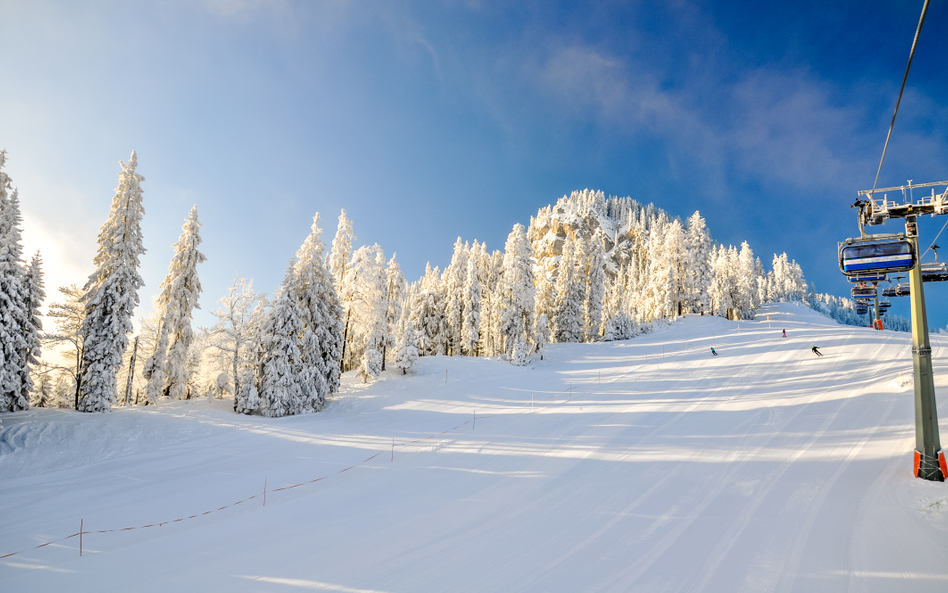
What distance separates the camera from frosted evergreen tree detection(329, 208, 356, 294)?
3697 cm

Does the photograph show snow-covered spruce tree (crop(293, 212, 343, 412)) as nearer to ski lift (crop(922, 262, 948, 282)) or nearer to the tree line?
the tree line

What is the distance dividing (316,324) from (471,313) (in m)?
26.5

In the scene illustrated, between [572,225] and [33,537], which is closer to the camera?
[33,537]

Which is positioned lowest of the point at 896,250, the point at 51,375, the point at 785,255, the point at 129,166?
the point at 51,375

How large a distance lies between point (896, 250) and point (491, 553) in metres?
12.5

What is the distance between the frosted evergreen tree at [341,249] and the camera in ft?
121

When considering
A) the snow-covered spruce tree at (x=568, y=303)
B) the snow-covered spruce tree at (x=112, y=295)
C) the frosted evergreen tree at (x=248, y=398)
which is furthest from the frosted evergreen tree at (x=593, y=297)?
the snow-covered spruce tree at (x=112, y=295)

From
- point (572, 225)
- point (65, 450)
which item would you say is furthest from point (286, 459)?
point (572, 225)

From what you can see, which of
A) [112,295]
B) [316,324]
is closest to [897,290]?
[316,324]

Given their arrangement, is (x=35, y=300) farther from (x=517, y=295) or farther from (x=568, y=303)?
(x=568, y=303)

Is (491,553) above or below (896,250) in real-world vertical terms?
below

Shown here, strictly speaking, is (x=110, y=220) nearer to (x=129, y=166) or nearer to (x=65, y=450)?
(x=129, y=166)

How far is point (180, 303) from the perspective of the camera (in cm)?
2850

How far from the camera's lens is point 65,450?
52.5 ft
